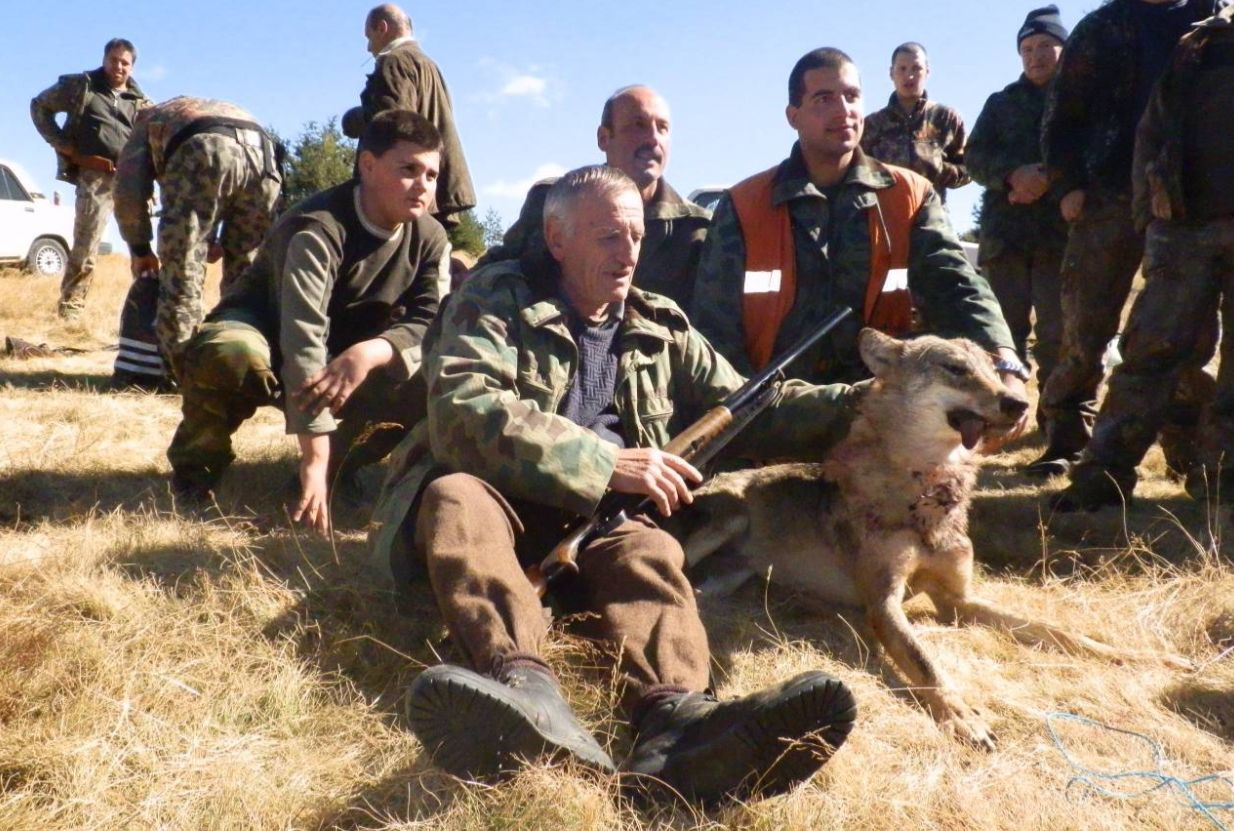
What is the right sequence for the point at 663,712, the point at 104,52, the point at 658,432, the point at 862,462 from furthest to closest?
the point at 104,52 → the point at 862,462 → the point at 658,432 → the point at 663,712

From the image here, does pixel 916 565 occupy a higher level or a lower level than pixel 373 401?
lower

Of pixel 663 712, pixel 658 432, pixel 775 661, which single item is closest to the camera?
pixel 663 712

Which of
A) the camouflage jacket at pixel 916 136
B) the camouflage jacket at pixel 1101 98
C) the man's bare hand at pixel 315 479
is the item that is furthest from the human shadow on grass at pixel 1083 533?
the camouflage jacket at pixel 916 136

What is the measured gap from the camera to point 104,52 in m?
12.1

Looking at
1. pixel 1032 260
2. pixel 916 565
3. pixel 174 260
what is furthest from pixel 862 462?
pixel 174 260

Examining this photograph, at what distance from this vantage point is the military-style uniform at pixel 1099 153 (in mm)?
5980

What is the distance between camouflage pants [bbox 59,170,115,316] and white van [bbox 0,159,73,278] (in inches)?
282

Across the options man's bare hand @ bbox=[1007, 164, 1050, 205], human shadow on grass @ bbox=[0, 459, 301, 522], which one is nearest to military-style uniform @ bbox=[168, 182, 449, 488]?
human shadow on grass @ bbox=[0, 459, 301, 522]

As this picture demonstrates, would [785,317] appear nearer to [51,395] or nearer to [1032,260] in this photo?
[1032,260]

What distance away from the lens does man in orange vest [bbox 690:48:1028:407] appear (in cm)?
523

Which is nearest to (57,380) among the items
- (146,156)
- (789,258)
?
(146,156)

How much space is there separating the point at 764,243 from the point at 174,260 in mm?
4277

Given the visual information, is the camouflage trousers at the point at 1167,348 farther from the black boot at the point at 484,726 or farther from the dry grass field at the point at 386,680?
the black boot at the point at 484,726

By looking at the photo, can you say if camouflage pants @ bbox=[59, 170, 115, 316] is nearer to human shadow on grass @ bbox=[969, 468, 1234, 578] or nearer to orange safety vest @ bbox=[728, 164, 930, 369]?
orange safety vest @ bbox=[728, 164, 930, 369]
